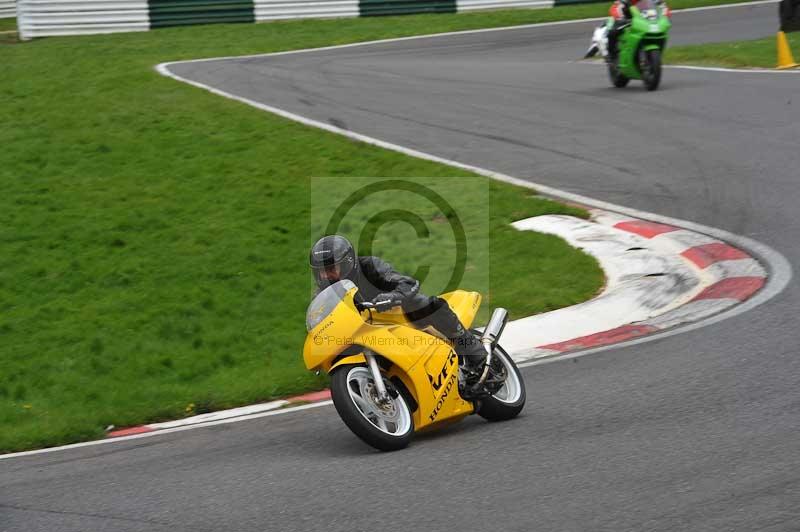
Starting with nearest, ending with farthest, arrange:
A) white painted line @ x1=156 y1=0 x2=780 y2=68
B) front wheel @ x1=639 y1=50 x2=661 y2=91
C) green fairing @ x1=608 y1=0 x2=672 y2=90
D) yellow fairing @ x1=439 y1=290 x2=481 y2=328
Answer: yellow fairing @ x1=439 y1=290 x2=481 y2=328
green fairing @ x1=608 y1=0 x2=672 y2=90
front wheel @ x1=639 y1=50 x2=661 y2=91
white painted line @ x1=156 y1=0 x2=780 y2=68

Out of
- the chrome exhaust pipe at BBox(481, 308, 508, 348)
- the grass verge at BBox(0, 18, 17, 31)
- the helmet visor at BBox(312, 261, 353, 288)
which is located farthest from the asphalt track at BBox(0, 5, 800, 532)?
the grass verge at BBox(0, 18, 17, 31)

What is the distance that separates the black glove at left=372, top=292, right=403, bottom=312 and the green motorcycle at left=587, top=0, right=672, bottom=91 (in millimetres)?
12606

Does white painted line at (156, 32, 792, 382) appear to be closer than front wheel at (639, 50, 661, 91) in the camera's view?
Yes

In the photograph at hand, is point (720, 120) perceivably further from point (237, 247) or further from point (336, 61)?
point (336, 61)

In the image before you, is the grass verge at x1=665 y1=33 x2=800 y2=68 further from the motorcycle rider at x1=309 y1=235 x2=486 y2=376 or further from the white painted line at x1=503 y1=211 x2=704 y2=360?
the motorcycle rider at x1=309 y1=235 x2=486 y2=376

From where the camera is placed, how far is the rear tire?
1872 cm

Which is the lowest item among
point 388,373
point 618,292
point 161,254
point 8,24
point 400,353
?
point 161,254

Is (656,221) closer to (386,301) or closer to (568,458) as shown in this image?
(386,301)

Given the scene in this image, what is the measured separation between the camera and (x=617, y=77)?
18812 millimetres

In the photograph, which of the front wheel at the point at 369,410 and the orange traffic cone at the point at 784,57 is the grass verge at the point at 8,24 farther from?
the front wheel at the point at 369,410

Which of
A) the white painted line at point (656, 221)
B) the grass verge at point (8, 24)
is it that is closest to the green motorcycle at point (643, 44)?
the white painted line at point (656, 221)

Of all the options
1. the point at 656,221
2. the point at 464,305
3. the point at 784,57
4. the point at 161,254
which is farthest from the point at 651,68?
the point at 464,305

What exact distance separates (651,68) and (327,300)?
13012 millimetres

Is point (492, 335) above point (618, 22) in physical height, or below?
below
